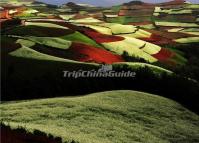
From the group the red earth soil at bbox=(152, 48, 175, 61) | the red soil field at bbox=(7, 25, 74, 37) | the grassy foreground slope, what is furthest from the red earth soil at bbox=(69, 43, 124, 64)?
the grassy foreground slope

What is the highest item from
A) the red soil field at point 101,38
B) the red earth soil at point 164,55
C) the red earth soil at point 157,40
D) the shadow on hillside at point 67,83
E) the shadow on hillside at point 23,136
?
the shadow on hillside at point 23,136

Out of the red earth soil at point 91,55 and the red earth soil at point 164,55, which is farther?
the red earth soil at point 164,55

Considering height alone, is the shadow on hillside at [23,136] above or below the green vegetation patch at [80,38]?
above

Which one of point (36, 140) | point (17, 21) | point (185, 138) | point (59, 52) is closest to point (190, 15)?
point (17, 21)

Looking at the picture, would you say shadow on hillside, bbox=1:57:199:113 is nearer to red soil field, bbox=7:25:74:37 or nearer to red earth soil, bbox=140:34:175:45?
red soil field, bbox=7:25:74:37

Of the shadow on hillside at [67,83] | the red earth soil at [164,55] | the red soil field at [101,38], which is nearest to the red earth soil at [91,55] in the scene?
the shadow on hillside at [67,83]

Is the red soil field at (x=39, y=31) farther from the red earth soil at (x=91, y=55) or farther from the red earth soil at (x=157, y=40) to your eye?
the red earth soil at (x=157, y=40)
